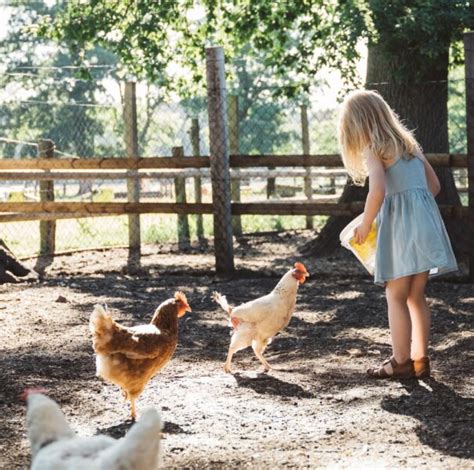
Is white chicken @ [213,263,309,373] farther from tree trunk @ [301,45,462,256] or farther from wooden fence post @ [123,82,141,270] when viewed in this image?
wooden fence post @ [123,82,141,270]

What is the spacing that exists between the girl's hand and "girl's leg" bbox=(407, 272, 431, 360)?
0.37 m

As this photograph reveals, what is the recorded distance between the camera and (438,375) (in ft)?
18.9

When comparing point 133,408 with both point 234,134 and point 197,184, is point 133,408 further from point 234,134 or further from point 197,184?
point 197,184

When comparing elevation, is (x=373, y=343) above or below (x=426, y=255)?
below

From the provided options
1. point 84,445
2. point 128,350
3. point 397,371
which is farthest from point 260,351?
point 84,445

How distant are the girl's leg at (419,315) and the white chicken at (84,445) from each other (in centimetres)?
318

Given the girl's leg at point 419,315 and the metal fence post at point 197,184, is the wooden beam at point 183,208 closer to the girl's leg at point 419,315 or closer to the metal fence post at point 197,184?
the metal fence post at point 197,184

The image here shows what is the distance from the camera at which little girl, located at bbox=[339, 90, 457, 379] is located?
5.59 m

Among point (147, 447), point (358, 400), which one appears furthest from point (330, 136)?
point (147, 447)

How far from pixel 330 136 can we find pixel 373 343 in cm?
1602

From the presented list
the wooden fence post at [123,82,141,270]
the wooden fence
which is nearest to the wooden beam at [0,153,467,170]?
the wooden fence

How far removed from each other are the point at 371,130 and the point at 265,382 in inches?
61.8

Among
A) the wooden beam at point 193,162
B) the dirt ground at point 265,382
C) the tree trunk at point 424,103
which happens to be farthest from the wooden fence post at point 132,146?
the tree trunk at point 424,103

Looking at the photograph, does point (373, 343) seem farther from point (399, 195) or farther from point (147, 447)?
point (147, 447)
